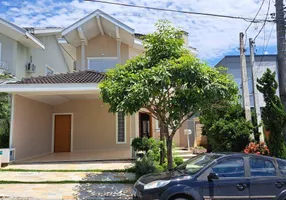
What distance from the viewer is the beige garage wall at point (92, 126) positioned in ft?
56.0

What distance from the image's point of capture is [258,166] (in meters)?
6.20

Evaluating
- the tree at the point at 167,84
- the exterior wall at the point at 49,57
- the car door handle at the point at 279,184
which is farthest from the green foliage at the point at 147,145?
the exterior wall at the point at 49,57

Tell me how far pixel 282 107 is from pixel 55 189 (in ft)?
28.2

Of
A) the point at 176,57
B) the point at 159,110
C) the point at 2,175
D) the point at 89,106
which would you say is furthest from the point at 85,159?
the point at 176,57

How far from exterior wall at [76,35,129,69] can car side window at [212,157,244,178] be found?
12521 millimetres

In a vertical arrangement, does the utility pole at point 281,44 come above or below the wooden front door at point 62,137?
above

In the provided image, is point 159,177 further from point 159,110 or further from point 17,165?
point 17,165

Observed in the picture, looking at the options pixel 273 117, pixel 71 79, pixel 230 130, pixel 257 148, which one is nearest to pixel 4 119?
pixel 71 79

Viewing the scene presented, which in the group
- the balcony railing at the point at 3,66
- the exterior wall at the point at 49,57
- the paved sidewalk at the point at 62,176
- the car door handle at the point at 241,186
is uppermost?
the exterior wall at the point at 49,57

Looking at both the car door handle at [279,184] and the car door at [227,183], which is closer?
the car door at [227,183]

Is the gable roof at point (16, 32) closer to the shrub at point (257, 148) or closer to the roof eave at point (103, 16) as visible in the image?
the roof eave at point (103, 16)

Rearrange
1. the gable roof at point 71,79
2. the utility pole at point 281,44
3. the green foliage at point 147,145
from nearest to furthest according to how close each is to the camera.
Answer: the utility pole at point 281,44
the green foliage at point 147,145
the gable roof at point 71,79

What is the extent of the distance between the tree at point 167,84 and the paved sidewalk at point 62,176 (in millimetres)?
2485

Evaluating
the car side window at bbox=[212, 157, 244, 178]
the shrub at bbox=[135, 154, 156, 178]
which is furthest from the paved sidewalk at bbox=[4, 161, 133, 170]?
the car side window at bbox=[212, 157, 244, 178]
